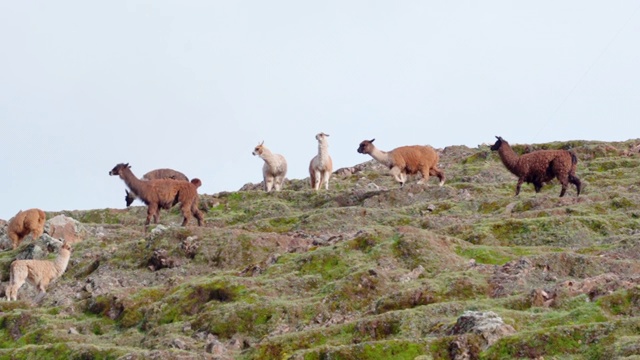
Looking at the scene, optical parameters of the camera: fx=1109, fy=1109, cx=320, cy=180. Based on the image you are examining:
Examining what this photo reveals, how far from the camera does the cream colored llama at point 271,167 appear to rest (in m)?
48.8

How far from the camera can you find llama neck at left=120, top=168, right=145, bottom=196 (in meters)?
37.3

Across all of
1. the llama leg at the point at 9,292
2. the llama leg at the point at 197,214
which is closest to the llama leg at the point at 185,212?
the llama leg at the point at 197,214

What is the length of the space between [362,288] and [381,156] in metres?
22.4

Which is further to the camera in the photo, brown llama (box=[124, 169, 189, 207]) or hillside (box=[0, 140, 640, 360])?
brown llama (box=[124, 169, 189, 207])

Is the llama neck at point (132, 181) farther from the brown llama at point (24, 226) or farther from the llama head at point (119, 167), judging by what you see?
the brown llama at point (24, 226)

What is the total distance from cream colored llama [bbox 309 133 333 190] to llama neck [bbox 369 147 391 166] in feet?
→ 7.50

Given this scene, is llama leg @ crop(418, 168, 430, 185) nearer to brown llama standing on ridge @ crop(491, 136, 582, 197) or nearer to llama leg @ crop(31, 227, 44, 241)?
brown llama standing on ridge @ crop(491, 136, 582, 197)

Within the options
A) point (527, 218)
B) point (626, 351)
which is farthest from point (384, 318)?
point (527, 218)

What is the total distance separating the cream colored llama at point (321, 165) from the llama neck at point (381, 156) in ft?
7.50

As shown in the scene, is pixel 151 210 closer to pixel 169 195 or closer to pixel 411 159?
pixel 169 195

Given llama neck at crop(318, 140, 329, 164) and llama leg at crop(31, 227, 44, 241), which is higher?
llama neck at crop(318, 140, 329, 164)

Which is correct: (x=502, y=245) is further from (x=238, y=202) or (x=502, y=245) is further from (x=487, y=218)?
(x=238, y=202)

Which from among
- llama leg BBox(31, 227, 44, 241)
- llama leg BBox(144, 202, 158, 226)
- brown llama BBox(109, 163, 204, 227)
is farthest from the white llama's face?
llama leg BBox(31, 227, 44, 241)

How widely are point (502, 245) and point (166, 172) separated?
72.2 ft
